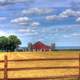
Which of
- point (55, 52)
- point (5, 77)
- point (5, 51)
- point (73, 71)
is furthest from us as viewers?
point (5, 51)

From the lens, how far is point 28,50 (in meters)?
40.9

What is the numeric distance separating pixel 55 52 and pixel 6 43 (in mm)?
9515

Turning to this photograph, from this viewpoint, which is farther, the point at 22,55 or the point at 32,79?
the point at 22,55

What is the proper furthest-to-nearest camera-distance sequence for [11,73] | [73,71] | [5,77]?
[11,73] < [73,71] < [5,77]

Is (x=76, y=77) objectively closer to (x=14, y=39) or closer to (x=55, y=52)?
(x=55, y=52)

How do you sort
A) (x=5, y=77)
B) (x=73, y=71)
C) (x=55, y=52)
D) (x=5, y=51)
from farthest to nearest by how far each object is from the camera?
(x=5, y=51), (x=55, y=52), (x=73, y=71), (x=5, y=77)

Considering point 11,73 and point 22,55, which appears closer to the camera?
point 11,73

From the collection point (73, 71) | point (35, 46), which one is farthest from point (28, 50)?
point (73, 71)

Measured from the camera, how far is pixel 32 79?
2486cm

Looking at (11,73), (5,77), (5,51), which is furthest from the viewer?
(5,51)

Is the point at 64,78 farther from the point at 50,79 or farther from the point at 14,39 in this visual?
the point at 14,39

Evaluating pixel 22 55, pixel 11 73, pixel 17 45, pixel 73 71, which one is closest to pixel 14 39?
pixel 17 45

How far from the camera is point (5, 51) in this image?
46312 millimetres

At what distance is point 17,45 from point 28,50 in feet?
25.3
